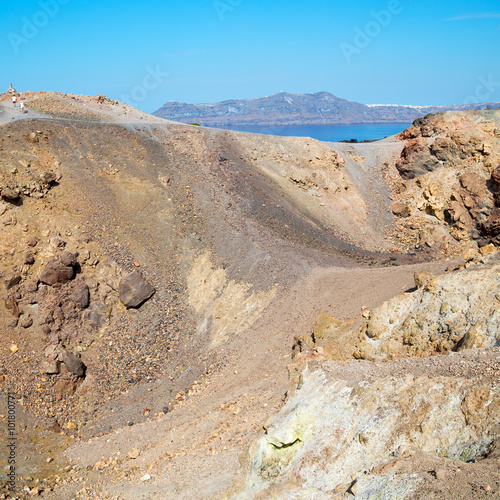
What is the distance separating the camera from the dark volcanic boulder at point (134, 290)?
2038 cm

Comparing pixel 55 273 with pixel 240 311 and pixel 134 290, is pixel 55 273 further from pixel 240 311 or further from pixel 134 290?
pixel 240 311

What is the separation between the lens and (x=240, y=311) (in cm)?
2080

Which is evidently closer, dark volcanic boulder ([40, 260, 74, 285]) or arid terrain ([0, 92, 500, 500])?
arid terrain ([0, 92, 500, 500])

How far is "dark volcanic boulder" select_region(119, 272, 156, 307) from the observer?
2038cm

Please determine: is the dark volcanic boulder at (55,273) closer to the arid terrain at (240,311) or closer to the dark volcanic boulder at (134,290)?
the arid terrain at (240,311)

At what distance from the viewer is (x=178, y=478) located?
12.6m

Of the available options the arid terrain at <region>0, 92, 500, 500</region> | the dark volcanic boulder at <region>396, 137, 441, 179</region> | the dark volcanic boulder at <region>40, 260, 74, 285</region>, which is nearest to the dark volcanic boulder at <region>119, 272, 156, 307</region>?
the arid terrain at <region>0, 92, 500, 500</region>

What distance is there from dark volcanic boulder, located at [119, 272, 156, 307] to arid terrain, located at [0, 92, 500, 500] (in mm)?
95

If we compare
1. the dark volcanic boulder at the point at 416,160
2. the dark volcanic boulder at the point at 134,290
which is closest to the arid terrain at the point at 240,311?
the dark volcanic boulder at the point at 134,290

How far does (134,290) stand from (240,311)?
16.6 feet

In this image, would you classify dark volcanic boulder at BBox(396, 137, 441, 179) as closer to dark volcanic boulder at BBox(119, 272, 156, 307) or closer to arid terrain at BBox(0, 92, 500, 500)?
arid terrain at BBox(0, 92, 500, 500)

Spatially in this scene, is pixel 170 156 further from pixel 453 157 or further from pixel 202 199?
pixel 453 157

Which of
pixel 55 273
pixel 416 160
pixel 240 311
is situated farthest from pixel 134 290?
pixel 416 160

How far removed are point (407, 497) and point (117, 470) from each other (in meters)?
9.79
